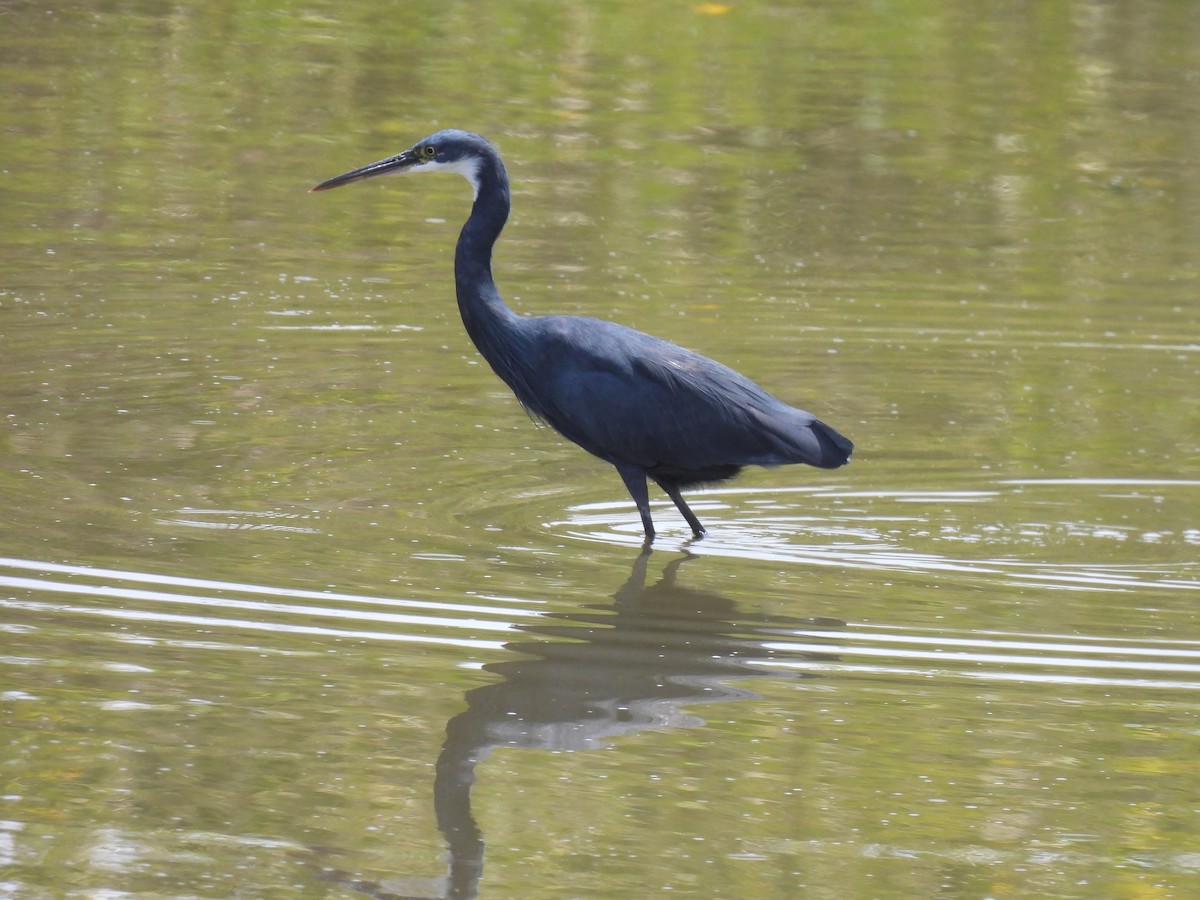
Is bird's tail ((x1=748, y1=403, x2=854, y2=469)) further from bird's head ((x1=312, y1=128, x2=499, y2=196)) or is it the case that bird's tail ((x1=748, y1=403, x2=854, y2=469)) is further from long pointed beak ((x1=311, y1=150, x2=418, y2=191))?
long pointed beak ((x1=311, y1=150, x2=418, y2=191))

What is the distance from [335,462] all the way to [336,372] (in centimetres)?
186

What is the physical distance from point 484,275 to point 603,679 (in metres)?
2.63

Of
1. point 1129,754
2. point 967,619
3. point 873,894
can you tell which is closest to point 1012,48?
point 967,619

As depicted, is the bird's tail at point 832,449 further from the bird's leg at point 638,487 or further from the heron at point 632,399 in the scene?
the bird's leg at point 638,487

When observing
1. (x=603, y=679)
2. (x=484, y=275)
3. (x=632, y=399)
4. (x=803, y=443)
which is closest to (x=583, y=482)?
(x=632, y=399)

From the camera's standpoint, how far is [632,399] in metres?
8.75

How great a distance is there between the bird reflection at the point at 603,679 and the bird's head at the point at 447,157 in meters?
2.00

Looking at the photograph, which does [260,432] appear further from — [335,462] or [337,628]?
[337,628]

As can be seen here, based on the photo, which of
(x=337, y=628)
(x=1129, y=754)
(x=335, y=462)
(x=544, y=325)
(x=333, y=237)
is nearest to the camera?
(x=1129, y=754)

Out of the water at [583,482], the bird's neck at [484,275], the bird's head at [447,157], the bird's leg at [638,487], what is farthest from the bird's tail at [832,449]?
the bird's head at [447,157]

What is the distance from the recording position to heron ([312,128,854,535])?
874 centimetres

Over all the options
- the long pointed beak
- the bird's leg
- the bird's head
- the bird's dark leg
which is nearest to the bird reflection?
the bird's leg

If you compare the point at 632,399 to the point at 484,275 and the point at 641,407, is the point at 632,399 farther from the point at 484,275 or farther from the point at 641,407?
the point at 484,275

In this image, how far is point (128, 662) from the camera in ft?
21.8
